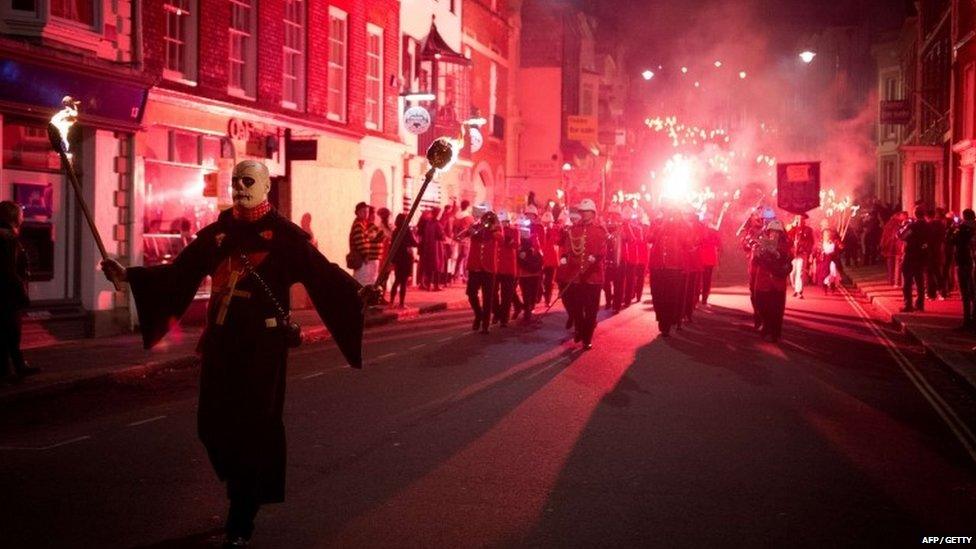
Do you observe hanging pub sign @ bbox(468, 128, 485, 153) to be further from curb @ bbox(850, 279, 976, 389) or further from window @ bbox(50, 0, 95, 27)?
window @ bbox(50, 0, 95, 27)

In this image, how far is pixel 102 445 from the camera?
353 inches

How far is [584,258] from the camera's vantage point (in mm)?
16484

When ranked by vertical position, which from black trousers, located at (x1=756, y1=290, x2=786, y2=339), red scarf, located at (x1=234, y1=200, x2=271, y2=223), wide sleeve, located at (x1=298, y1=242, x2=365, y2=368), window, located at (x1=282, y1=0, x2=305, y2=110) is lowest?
black trousers, located at (x1=756, y1=290, x2=786, y2=339)

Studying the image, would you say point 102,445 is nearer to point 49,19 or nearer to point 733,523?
point 733,523

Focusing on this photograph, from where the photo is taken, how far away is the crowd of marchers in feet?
54.5

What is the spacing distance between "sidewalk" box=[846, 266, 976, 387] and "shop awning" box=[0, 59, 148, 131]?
453 inches

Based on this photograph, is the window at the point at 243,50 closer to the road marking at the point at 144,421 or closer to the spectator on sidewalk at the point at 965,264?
the spectator on sidewalk at the point at 965,264

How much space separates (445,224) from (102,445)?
22894 millimetres

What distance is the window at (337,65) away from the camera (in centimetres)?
2716

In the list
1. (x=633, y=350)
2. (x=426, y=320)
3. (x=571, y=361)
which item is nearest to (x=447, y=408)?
(x=571, y=361)

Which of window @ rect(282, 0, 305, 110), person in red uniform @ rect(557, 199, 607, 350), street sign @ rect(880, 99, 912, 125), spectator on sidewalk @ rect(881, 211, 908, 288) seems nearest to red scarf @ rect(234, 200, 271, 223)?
person in red uniform @ rect(557, 199, 607, 350)

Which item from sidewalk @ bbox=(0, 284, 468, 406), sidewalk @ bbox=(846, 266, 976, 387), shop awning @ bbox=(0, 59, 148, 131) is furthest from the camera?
shop awning @ bbox=(0, 59, 148, 131)

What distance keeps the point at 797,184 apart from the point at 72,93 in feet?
64.8

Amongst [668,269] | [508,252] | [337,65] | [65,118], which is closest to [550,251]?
[508,252]
